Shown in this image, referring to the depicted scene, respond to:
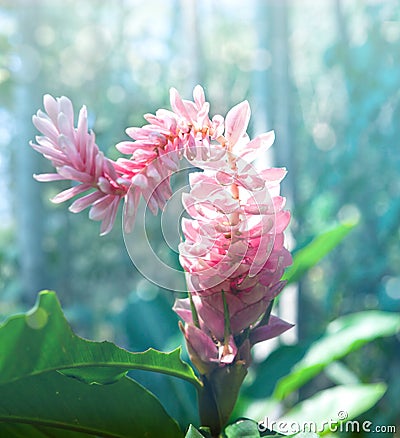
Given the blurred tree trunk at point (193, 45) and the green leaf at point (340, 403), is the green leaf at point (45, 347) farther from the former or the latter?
the blurred tree trunk at point (193, 45)

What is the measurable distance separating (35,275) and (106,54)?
7.76 feet

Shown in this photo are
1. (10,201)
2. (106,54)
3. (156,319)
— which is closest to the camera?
(156,319)

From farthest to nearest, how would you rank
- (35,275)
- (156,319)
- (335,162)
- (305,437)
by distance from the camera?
(335,162) → (35,275) → (156,319) → (305,437)

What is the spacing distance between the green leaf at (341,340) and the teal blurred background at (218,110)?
130 millimetres

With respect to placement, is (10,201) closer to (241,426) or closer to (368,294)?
(368,294)

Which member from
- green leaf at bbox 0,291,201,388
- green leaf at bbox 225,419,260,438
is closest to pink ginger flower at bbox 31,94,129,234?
green leaf at bbox 0,291,201,388

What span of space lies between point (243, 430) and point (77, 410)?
0.18m

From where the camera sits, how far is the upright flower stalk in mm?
523

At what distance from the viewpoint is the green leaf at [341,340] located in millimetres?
1283

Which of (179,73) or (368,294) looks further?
(179,73)

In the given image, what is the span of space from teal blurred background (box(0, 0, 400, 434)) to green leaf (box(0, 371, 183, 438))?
0.79m

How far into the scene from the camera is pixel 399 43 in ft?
10.7

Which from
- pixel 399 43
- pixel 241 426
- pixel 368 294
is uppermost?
pixel 399 43

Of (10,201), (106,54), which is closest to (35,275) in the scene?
(10,201)
